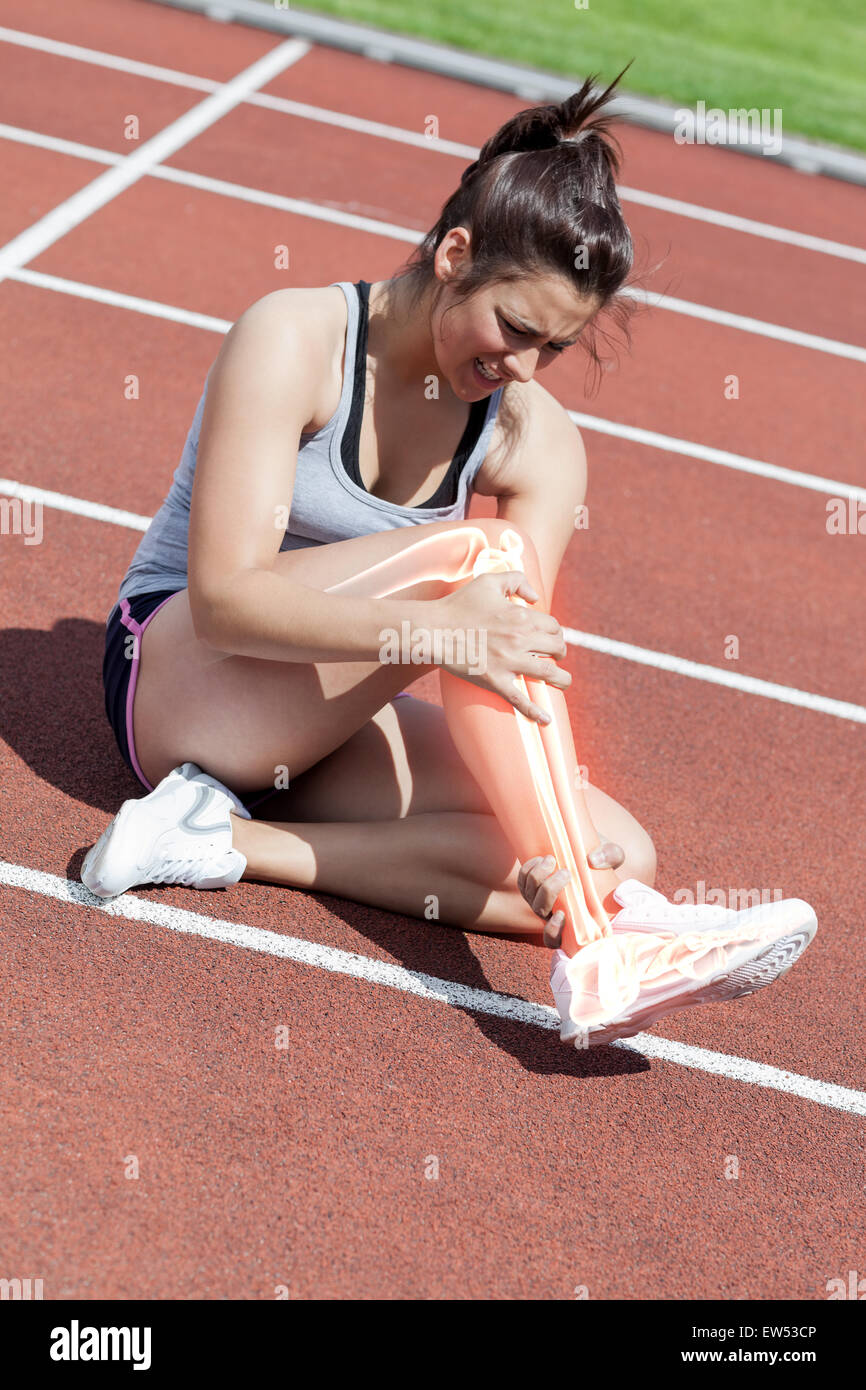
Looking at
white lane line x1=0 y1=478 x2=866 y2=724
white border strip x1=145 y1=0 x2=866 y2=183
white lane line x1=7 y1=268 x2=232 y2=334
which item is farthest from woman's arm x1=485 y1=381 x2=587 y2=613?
white border strip x1=145 y1=0 x2=866 y2=183

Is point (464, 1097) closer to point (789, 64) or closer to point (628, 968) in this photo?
point (628, 968)

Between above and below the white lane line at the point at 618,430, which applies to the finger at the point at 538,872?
below

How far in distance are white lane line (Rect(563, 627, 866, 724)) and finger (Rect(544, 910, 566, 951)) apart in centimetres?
208

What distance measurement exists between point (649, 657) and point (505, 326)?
7.35 ft

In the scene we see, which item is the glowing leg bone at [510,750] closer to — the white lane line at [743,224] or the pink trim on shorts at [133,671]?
the pink trim on shorts at [133,671]

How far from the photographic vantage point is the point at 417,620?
288 cm

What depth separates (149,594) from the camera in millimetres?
3443

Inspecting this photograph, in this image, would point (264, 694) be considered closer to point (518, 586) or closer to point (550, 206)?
point (518, 586)

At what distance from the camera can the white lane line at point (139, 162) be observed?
6930mm

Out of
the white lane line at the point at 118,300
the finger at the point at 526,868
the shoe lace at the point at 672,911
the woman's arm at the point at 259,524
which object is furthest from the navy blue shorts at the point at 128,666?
the white lane line at the point at 118,300

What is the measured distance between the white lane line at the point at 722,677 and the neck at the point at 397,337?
6.19ft

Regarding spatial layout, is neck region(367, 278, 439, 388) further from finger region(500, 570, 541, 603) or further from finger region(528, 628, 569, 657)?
finger region(528, 628, 569, 657)

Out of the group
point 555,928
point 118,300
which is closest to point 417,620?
point 555,928

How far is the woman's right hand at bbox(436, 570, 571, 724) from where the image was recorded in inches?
113
